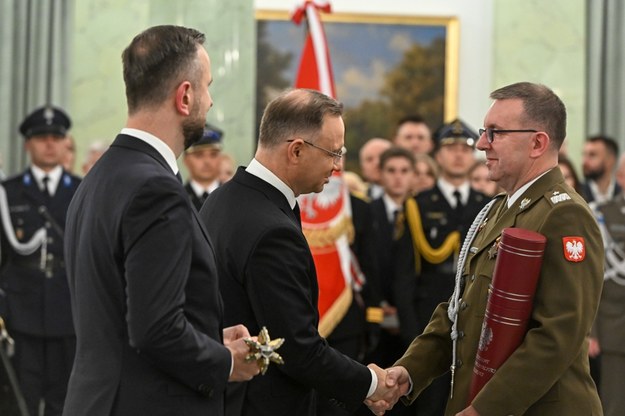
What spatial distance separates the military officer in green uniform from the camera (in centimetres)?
305

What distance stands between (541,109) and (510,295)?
0.63 meters

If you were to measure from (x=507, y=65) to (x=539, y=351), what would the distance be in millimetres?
7446

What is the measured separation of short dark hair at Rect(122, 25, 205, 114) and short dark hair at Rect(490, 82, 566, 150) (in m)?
1.16

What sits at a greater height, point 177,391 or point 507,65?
point 507,65

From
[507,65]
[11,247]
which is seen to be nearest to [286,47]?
[507,65]

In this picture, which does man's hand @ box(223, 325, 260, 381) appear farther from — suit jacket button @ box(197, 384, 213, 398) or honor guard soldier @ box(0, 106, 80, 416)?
honor guard soldier @ box(0, 106, 80, 416)

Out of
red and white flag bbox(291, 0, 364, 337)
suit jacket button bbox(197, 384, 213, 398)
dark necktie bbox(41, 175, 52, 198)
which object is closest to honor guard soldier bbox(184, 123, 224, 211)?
dark necktie bbox(41, 175, 52, 198)

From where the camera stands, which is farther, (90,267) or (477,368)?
(477,368)

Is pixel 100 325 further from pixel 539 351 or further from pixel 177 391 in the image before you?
pixel 539 351

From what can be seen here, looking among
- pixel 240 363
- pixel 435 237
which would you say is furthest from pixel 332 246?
pixel 240 363

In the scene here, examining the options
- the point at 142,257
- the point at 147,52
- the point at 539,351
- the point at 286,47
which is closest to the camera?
the point at 142,257

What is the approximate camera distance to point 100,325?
2564mm

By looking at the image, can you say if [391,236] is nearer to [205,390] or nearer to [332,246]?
[332,246]

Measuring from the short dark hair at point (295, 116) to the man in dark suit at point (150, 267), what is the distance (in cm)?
67
